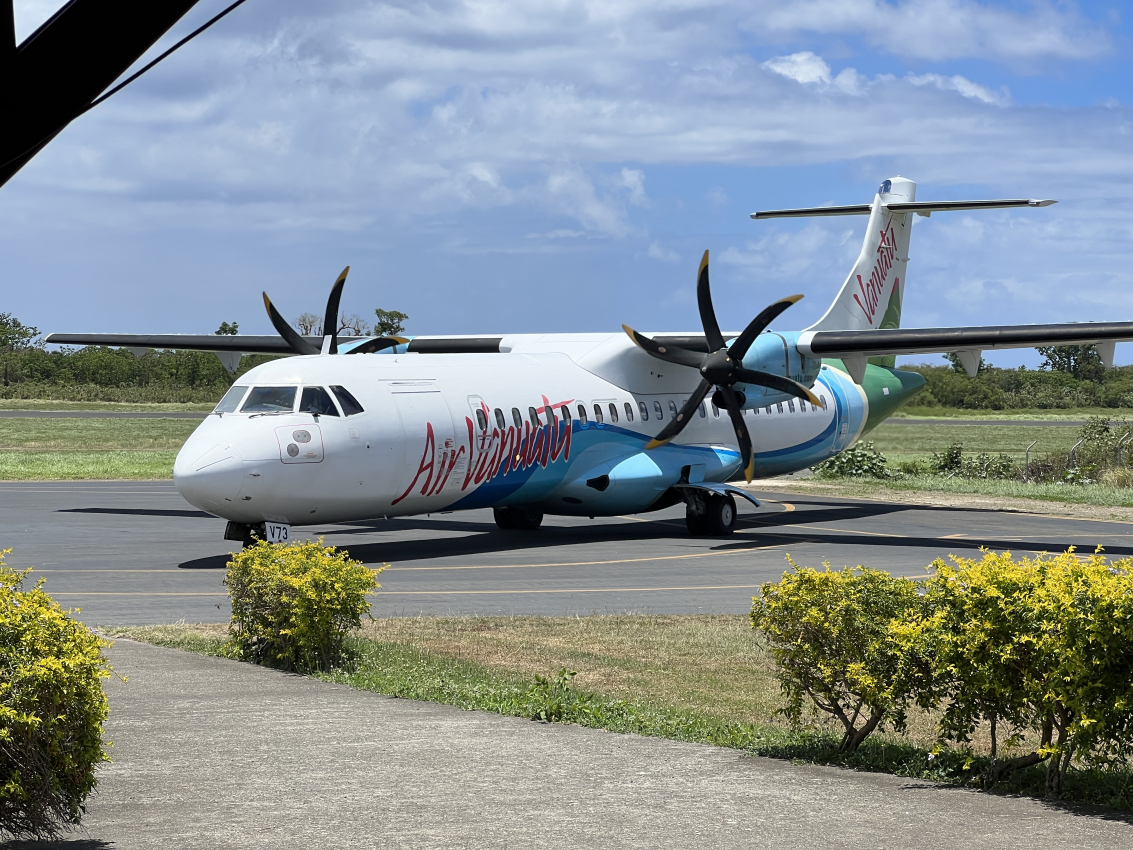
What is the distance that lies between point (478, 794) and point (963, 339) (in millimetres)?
18641

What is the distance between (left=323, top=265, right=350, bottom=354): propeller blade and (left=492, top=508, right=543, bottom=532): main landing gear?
4.61m

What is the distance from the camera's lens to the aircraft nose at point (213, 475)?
58.4 feet

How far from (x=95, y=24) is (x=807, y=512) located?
2623 cm

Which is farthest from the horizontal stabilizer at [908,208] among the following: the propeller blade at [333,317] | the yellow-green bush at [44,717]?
the yellow-green bush at [44,717]

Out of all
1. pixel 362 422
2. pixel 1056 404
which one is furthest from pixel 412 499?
pixel 1056 404

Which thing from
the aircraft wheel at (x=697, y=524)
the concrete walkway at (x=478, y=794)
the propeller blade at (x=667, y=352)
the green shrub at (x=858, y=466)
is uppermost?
the propeller blade at (x=667, y=352)

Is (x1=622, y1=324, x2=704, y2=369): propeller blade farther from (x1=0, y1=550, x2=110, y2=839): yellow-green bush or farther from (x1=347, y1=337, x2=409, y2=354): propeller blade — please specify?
(x1=0, y1=550, x2=110, y2=839): yellow-green bush

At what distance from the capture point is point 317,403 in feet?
62.7

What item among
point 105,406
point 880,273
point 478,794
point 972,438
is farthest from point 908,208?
point 105,406

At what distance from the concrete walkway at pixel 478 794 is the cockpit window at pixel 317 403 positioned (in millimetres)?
10052

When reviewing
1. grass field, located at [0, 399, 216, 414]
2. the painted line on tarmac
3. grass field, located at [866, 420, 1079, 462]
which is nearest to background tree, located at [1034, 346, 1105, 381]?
grass field, located at [866, 420, 1079, 462]

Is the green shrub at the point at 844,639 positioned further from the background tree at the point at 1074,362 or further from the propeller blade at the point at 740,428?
the background tree at the point at 1074,362

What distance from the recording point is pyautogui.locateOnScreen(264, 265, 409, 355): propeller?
82.2 ft

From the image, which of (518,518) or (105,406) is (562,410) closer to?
(518,518)
